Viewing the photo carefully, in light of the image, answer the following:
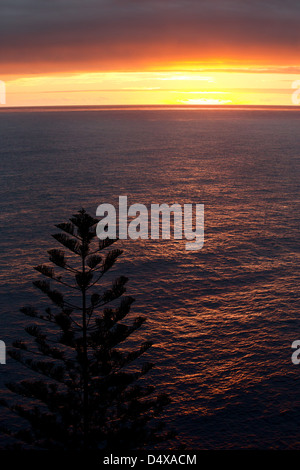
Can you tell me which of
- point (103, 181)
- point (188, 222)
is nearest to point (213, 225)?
point (188, 222)

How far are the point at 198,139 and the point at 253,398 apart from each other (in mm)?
164286

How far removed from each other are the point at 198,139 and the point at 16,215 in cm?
12630

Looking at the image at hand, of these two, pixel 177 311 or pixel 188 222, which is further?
pixel 188 222

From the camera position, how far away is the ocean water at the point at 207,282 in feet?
99.7

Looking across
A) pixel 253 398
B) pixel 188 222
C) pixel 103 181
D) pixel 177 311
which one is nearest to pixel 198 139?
pixel 103 181

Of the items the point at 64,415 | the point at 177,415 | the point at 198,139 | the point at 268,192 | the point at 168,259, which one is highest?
the point at 198,139

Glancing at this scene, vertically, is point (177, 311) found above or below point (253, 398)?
above

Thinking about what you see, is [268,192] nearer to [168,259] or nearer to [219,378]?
[168,259]

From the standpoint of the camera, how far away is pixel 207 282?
49.1 meters

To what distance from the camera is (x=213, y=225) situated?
2741 inches

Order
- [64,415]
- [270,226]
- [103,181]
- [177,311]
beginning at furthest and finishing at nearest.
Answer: [103,181] < [270,226] < [177,311] < [64,415]

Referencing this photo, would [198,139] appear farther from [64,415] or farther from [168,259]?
[64,415]

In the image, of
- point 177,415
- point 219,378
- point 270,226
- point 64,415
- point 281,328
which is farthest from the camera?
point 270,226

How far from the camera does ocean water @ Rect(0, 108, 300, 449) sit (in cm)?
3039
